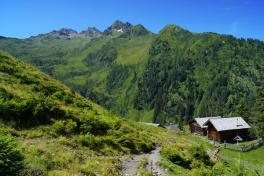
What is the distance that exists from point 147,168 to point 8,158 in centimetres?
1368

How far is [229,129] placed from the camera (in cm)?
10281

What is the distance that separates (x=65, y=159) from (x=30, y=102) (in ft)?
33.7

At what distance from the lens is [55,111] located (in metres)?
35.9

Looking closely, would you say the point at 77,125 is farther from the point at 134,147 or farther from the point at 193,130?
the point at 193,130

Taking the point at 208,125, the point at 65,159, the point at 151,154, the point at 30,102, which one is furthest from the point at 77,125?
the point at 208,125

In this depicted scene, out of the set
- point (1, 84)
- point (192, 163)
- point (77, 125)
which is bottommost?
point (192, 163)

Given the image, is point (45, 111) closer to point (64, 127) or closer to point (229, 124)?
point (64, 127)

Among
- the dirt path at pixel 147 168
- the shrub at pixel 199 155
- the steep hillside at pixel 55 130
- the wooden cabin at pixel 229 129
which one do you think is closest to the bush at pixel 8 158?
the steep hillside at pixel 55 130

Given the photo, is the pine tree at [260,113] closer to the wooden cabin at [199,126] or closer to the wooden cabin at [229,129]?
the wooden cabin at [229,129]

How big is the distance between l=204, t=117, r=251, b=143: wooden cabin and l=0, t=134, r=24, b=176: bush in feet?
293

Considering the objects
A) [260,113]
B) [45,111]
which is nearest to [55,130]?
[45,111]

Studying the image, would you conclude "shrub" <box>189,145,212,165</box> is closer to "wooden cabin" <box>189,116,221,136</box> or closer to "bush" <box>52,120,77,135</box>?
"bush" <box>52,120,77,135</box>

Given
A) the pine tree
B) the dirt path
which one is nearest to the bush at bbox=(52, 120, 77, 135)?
the dirt path

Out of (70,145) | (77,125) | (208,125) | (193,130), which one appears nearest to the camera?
(70,145)
